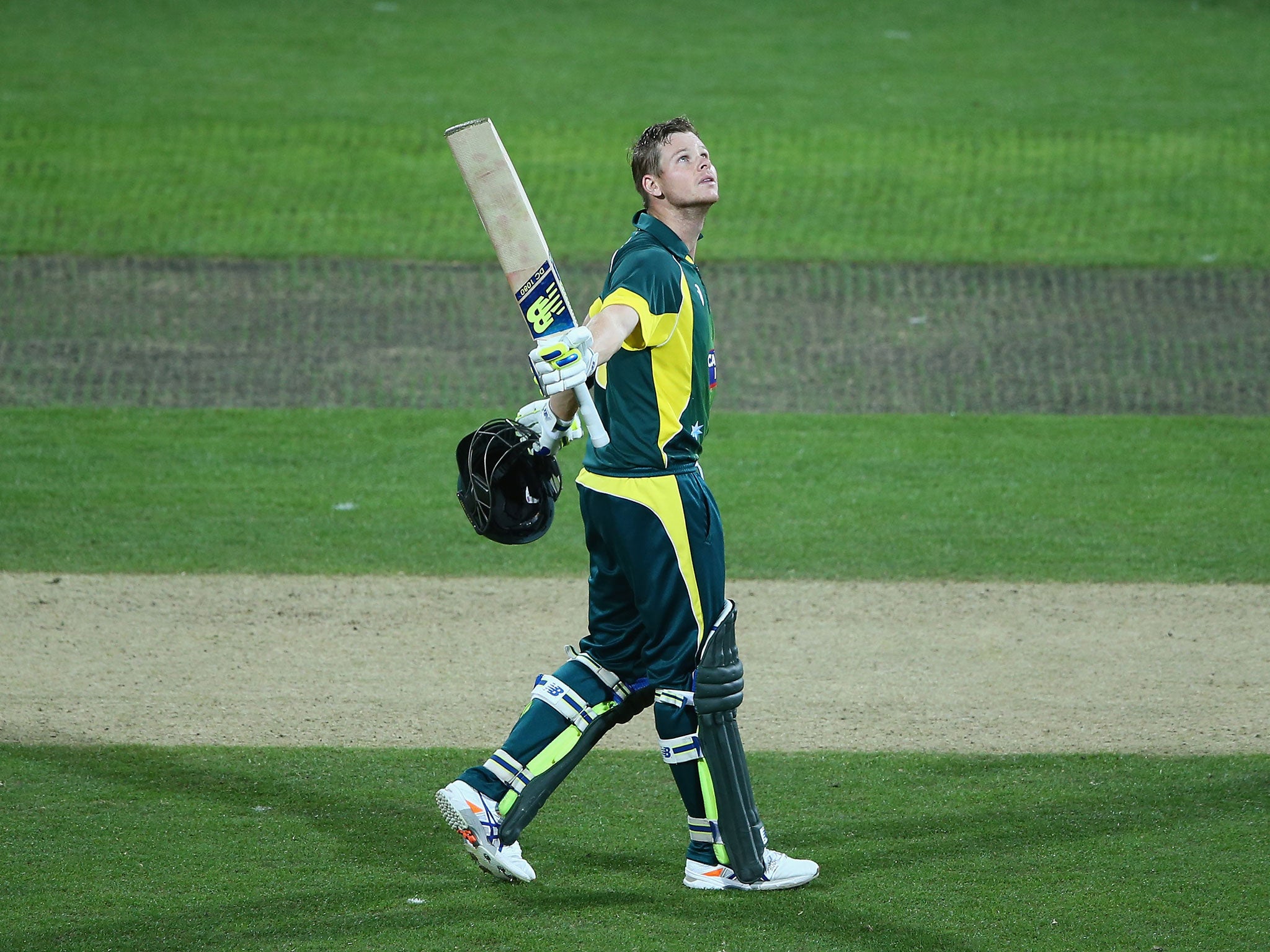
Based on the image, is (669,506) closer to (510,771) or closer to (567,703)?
(567,703)

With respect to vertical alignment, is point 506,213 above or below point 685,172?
below

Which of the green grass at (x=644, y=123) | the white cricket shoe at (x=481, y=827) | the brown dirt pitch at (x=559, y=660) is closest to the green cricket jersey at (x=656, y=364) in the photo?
the white cricket shoe at (x=481, y=827)

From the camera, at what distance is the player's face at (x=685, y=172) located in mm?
4492

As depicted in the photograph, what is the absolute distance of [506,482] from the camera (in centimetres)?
449

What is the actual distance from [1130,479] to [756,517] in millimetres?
2533

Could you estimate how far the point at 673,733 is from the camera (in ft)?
14.7

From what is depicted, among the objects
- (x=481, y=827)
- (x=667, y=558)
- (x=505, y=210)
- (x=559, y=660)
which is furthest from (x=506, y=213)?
(x=559, y=660)

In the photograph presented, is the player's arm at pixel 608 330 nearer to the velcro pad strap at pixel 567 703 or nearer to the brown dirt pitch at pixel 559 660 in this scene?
the velcro pad strap at pixel 567 703

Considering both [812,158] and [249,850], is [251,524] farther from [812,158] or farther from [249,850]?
[812,158]

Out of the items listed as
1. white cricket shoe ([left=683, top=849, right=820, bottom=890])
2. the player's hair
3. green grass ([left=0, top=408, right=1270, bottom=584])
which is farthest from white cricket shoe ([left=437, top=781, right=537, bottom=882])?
green grass ([left=0, top=408, right=1270, bottom=584])

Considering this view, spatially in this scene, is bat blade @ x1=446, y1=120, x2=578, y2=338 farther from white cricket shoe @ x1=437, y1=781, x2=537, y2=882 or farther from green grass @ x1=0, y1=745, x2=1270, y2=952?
green grass @ x1=0, y1=745, x2=1270, y2=952

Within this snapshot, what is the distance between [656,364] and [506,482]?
568 millimetres

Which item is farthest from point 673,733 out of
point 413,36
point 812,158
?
point 413,36

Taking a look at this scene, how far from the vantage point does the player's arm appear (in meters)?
4.15
